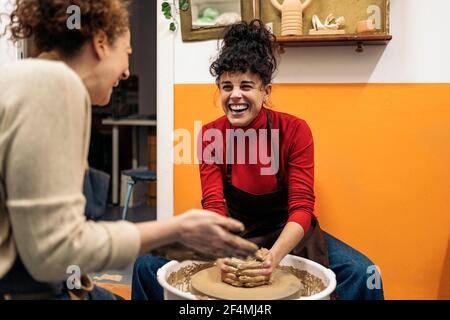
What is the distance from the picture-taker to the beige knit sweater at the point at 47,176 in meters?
0.69

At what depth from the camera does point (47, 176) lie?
2.28 feet

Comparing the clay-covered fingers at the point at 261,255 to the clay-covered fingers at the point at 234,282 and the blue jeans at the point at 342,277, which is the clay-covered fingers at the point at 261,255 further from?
the blue jeans at the point at 342,277

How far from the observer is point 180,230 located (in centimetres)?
80

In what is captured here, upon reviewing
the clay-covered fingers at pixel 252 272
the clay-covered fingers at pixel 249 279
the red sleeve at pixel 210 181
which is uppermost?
the red sleeve at pixel 210 181

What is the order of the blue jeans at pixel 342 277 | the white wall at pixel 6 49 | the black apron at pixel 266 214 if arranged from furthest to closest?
the white wall at pixel 6 49, the black apron at pixel 266 214, the blue jeans at pixel 342 277

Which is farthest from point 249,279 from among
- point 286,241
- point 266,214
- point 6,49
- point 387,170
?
point 6,49

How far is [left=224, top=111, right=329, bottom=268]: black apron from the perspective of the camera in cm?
152

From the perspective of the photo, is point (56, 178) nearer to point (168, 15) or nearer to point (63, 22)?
point (63, 22)

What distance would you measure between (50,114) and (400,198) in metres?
1.48

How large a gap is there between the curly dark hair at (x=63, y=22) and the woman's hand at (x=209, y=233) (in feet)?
1.17

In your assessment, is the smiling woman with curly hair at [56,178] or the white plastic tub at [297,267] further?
the white plastic tub at [297,267]

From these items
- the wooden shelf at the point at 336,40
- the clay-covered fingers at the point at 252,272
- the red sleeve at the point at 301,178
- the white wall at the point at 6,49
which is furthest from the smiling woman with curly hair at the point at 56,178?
the white wall at the point at 6,49

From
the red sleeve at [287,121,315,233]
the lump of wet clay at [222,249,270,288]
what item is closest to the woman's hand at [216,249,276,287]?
the lump of wet clay at [222,249,270,288]
